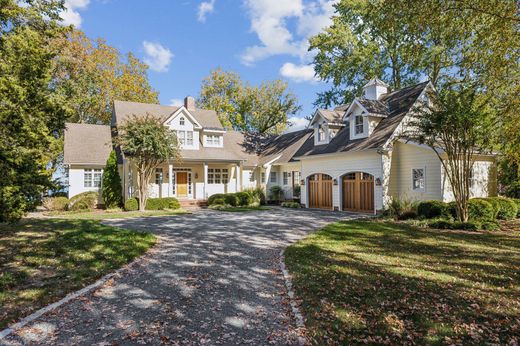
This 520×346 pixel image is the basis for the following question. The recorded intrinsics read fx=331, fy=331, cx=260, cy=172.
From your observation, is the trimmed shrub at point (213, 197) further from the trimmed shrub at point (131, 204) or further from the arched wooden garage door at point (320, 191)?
the arched wooden garage door at point (320, 191)

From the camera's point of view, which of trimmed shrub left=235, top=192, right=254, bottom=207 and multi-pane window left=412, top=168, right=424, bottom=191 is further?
trimmed shrub left=235, top=192, right=254, bottom=207

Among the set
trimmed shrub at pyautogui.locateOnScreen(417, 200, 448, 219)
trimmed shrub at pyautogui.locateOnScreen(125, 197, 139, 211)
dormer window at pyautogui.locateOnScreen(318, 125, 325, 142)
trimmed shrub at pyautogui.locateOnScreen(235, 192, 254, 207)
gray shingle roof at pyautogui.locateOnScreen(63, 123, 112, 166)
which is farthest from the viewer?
trimmed shrub at pyautogui.locateOnScreen(235, 192, 254, 207)

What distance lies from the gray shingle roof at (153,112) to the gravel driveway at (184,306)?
63.7ft

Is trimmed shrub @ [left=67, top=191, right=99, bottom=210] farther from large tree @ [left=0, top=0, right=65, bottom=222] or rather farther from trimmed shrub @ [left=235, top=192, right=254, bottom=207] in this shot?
large tree @ [left=0, top=0, right=65, bottom=222]

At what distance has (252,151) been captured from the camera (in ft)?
100

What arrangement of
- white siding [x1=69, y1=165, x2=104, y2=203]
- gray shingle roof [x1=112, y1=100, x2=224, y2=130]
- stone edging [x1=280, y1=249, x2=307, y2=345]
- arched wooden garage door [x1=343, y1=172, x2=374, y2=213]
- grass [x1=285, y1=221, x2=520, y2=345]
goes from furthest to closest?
gray shingle roof [x1=112, y1=100, x2=224, y2=130] → white siding [x1=69, y1=165, x2=104, y2=203] → arched wooden garage door [x1=343, y1=172, x2=374, y2=213] → stone edging [x1=280, y1=249, x2=307, y2=345] → grass [x1=285, y1=221, x2=520, y2=345]

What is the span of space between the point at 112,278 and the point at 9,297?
1.63 meters

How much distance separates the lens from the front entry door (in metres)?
25.5

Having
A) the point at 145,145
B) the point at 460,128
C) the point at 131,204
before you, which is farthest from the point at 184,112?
the point at 460,128

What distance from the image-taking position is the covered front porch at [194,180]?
79.7ft

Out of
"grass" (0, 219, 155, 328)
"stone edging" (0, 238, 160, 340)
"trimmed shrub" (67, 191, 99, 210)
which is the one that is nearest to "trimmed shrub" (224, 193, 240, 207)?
"trimmed shrub" (67, 191, 99, 210)

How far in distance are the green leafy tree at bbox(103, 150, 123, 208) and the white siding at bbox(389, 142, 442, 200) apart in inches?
688

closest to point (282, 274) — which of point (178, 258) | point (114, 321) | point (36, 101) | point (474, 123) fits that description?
point (178, 258)

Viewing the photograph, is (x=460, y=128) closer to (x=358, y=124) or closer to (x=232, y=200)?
(x=358, y=124)
